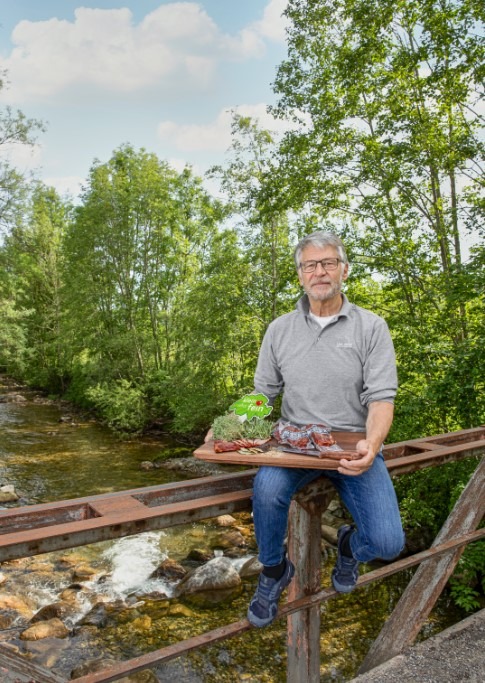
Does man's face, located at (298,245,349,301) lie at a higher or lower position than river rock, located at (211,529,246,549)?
higher

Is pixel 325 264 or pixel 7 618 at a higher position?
pixel 325 264

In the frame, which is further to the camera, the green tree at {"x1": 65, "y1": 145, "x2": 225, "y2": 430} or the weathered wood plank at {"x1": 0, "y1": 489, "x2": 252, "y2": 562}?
the green tree at {"x1": 65, "y1": 145, "x2": 225, "y2": 430}

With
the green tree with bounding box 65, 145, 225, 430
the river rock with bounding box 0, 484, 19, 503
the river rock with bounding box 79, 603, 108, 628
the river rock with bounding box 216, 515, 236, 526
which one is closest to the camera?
the river rock with bounding box 79, 603, 108, 628

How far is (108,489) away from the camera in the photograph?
38.9 ft

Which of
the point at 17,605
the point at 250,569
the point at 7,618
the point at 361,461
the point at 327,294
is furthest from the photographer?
the point at 250,569

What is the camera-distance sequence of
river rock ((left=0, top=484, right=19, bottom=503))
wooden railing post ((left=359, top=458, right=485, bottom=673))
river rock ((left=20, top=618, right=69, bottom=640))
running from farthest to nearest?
river rock ((left=0, top=484, right=19, bottom=503)) → river rock ((left=20, top=618, right=69, bottom=640)) → wooden railing post ((left=359, top=458, right=485, bottom=673))

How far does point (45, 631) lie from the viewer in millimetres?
6090

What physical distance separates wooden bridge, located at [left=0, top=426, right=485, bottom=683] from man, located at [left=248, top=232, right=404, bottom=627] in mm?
103

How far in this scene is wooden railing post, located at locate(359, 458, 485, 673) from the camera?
276cm

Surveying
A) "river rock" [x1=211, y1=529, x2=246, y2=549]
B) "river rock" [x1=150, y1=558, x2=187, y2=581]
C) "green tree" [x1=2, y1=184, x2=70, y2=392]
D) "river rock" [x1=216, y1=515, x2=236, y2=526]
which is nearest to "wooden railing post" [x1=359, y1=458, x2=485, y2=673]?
"river rock" [x1=150, y1=558, x2=187, y2=581]

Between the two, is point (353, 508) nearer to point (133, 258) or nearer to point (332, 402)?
point (332, 402)

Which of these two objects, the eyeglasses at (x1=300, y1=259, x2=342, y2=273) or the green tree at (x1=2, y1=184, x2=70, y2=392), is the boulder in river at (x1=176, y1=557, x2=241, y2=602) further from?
the green tree at (x1=2, y1=184, x2=70, y2=392)

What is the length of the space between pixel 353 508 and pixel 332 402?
0.44 m

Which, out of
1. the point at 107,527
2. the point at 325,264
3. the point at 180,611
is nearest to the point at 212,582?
the point at 180,611
